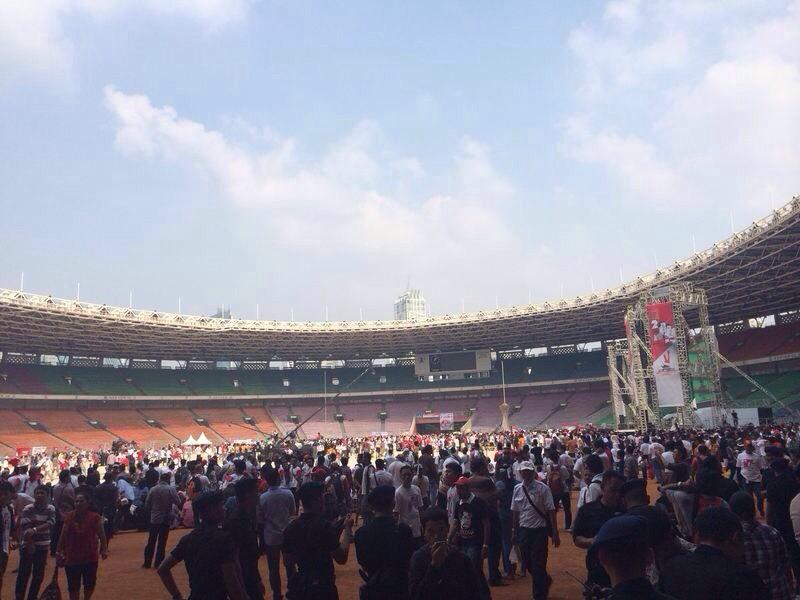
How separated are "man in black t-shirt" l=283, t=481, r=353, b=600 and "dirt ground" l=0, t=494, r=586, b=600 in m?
4.32

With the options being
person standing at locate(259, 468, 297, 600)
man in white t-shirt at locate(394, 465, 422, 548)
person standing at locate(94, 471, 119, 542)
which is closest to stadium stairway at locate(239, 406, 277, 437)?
person standing at locate(94, 471, 119, 542)

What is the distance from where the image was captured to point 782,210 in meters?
29.4

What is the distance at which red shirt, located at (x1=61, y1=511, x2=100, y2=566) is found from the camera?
7.27 meters

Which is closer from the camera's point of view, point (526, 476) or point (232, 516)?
point (232, 516)

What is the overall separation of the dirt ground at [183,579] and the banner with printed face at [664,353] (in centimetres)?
2231

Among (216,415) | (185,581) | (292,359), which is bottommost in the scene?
(185,581)

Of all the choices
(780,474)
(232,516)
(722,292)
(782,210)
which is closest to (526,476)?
(780,474)

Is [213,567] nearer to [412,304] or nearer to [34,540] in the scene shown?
[34,540]

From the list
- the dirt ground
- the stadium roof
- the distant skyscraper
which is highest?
the distant skyscraper

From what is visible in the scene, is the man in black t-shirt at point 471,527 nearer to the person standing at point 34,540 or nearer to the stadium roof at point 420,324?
the person standing at point 34,540

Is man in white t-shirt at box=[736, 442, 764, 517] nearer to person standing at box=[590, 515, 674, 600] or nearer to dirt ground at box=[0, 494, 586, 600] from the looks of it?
dirt ground at box=[0, 494, 586, 600]

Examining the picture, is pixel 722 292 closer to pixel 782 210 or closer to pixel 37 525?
pixel 782 210

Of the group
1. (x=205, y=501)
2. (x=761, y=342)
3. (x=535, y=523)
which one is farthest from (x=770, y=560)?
(x=761, y=342)

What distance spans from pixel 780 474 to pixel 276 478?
6.09 meters
